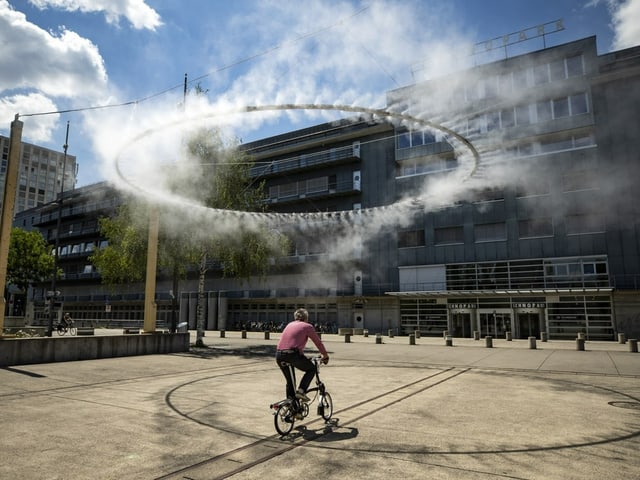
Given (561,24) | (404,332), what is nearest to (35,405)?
(404,332)

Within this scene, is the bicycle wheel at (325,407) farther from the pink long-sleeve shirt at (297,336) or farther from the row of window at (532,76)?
the row of window at (532,76)

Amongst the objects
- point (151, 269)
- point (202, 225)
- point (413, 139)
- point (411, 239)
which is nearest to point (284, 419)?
point (151, 269)

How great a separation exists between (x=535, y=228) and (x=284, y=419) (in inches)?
1443

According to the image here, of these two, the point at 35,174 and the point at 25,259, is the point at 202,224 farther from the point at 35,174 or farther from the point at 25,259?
the point at 35,174

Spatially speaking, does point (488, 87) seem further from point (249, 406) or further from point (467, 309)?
point (249, 406)

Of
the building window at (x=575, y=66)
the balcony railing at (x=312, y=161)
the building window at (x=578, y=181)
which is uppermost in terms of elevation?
the building window at (x=575, y=66)

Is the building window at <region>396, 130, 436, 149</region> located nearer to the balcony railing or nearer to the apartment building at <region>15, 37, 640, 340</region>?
the apartment building at <region>15, 37, 640, 340</region>

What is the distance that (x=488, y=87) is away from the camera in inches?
1364

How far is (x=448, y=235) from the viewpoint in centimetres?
4222

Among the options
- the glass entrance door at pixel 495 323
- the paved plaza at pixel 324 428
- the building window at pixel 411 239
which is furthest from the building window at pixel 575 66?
the paved plaza at pixel 324 428

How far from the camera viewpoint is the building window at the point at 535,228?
37375mm

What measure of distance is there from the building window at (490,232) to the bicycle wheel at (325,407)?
35.6 metres

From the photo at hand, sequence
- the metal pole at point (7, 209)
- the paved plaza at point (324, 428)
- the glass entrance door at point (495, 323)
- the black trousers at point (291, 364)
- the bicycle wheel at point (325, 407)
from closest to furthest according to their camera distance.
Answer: the paved plaza at point (324, 428), the black trousers at point (291, 364), the bicycle wheel at point (325, 407), the metal pole at point (7, 209), the glass entrance door at point (495, 323)

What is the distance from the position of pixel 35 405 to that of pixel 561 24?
44.9 m
